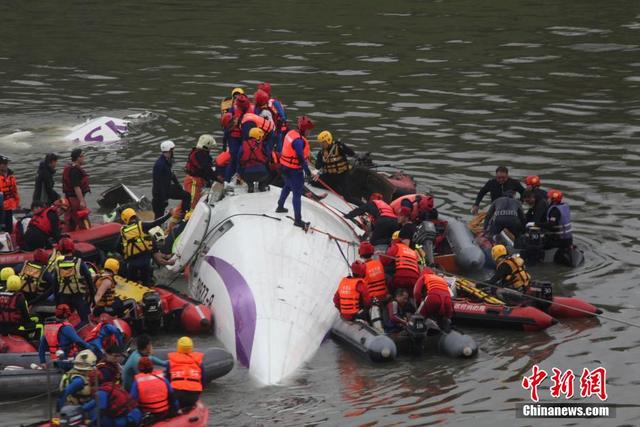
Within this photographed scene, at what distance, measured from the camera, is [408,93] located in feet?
129

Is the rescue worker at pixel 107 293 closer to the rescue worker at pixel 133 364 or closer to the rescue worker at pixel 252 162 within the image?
the rescue worker at pixel 133 364

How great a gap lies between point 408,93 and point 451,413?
22.3 m

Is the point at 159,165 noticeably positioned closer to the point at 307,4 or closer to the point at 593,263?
the point at 593,263

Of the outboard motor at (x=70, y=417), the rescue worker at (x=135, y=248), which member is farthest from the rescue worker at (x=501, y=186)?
the outboard motor at (x=70, y=417)

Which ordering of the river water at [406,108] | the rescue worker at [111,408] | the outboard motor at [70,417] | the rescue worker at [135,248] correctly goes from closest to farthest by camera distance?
the outboard motor at [70,417]
the rescue worker at [111,408]
the river water at [406,108]
the rescue worker at [135,248]

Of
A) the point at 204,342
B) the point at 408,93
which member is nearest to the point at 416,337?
the point at 204,342

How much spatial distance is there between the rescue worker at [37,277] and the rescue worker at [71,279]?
20.4 inches

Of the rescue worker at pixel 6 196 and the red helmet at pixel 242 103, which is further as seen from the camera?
the red helmet at pixel 242 103

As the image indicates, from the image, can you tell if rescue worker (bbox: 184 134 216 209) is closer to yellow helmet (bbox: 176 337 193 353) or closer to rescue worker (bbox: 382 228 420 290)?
rescue worker (bbox: 382 228 420 290)

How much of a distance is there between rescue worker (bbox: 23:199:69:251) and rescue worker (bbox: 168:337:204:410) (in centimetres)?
741

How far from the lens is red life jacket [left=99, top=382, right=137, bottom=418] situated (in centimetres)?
1620

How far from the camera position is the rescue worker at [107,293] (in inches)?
827

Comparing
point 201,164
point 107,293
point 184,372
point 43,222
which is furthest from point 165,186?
point 184,372

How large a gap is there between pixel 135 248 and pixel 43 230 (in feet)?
7.84
